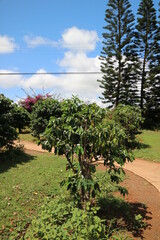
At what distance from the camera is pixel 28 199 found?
13.9ft

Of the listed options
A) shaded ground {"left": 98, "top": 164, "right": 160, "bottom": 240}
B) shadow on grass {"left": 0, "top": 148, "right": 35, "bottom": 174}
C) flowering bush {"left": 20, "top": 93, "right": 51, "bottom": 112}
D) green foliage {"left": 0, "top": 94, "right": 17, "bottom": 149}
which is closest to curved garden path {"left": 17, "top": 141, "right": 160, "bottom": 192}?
shaded ground {"left": 98, "top": 164, "right": 160, "bottom": 240}

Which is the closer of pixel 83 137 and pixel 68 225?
pixel 68 225

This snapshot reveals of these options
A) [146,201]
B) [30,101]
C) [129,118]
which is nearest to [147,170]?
[146,201]

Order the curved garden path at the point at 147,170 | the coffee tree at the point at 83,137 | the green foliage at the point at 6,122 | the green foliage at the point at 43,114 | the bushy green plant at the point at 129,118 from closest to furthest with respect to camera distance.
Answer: the coffee tree at the point at 83,137 → the curved garden path at the point at 147,170 → the green foliage at the point at 6,122 → the bushy green plant at the point at 129,118 → the green foliage at the point at 43,114

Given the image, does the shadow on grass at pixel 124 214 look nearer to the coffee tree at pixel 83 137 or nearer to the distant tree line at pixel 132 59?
the coffee tree at pixel 83 137

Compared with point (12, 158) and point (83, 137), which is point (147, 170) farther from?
point (12, 158)

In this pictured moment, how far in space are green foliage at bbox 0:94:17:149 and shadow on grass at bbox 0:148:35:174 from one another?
1.34ft

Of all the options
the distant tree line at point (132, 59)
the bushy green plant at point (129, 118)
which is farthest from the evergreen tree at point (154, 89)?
the bushy green plant at point (129, 118)

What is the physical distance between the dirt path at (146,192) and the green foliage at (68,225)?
2.71 ft

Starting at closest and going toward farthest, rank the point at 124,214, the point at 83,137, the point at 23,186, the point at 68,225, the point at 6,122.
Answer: the point at 68,225 < the point at 83,137 < the point at 124,214 < the point at 23,186 < the point at 6,122

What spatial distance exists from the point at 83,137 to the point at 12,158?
493 centimetres

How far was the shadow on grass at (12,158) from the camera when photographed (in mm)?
6465

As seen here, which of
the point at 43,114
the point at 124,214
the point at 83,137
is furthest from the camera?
the point at 43,114

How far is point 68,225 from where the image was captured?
275 centimetres
